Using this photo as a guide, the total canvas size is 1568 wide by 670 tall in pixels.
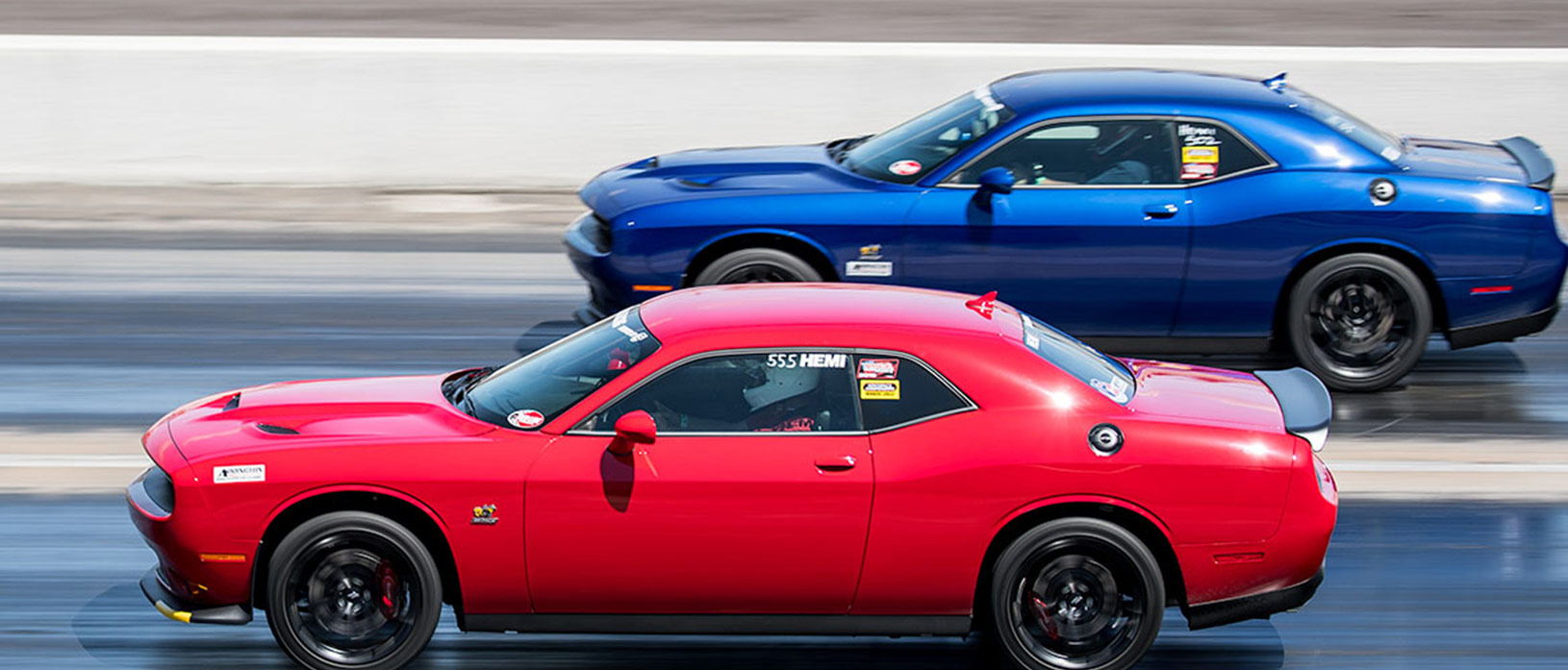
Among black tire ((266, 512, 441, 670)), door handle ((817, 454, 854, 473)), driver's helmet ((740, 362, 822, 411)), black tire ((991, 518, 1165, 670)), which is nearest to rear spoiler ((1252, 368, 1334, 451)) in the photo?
black tire ((991, 518, 1165, 670))

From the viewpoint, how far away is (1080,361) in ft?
20.8

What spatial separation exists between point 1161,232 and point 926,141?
130 centimetres

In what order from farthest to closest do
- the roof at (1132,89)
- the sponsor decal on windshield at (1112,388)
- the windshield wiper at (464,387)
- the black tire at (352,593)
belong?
1. the roof at (1132,89)
2. the windshield wiper at (464,387)
3. the sponsor decal on windshield at (1112,388)
4. the black tire at (352,593)

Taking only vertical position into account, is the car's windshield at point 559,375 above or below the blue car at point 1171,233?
above

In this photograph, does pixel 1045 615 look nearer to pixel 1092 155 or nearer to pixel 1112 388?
pixel 1112 388

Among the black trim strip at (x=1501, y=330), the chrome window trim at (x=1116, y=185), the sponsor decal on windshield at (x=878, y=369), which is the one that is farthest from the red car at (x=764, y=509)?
the black trim strip at (x=1501, y=330)

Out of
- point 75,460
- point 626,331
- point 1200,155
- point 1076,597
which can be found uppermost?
point 626,331

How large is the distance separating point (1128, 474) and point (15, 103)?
1087 centimetres

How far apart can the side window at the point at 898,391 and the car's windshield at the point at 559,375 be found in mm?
685

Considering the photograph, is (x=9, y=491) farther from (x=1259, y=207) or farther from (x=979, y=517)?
(x=1259, y=207)

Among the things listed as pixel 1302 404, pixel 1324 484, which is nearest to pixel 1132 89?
pixel 1302 404

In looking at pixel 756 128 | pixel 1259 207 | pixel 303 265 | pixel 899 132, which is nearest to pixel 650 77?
pixel 756 128

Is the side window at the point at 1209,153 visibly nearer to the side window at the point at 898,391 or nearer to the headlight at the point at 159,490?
the side window at the point at 898,391

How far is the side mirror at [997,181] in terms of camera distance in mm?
9133
